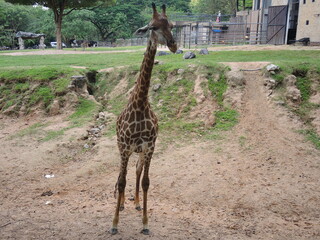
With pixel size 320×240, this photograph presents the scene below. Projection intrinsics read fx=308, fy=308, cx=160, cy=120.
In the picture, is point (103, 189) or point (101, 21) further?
point (101, 21)

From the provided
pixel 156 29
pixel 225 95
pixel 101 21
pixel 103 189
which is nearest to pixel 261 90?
pixel 225 95

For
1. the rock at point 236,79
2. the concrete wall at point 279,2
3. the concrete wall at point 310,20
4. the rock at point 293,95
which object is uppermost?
the concrete wall at point 279,2

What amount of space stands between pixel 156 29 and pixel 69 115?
740cm

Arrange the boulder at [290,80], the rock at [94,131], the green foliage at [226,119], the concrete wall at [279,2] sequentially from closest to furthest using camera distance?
the green foliage at [226,119], the rock at [94,131], the boulder at [290,80], the concrete wall at [279,2]

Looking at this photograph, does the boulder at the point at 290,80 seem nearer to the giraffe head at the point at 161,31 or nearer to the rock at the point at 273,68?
the rock at the point at 273,68

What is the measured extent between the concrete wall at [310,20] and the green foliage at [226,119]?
1431 cm

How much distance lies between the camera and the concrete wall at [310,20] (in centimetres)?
2075

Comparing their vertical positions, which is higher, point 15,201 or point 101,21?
point 101,21

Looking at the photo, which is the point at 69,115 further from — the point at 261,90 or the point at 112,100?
the point at 261,90

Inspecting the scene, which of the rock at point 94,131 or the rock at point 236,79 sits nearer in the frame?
the rock at point 94,131

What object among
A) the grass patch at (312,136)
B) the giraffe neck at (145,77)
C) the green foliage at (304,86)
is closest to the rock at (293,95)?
the green foliage at (304,86)

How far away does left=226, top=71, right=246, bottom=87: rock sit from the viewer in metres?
10.9

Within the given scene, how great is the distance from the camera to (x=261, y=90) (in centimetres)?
1073

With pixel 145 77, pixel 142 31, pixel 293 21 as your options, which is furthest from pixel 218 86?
pixel 293 21
